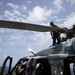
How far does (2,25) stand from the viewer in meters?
5.33

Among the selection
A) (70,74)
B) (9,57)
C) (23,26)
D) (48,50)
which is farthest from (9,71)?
(23,26)

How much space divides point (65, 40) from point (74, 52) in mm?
1032

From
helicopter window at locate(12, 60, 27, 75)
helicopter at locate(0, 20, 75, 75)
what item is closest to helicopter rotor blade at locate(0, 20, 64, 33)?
helicopter at locate(0, 20, 75, 75)

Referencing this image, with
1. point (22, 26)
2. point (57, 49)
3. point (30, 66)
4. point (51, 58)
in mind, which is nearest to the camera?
point (22, 26)

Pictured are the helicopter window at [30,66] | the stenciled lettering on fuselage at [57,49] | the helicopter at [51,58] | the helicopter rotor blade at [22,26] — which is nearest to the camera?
the helicopter rotor blade at [22,26]

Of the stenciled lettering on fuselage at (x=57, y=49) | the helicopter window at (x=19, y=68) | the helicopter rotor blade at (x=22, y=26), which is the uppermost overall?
the helicopter rotor blade at (x=22, y=26)

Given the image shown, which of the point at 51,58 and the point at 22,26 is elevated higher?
the point at 22,26

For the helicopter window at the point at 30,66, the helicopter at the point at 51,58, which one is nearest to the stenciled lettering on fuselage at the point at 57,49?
the helicopter at the point at 51,58

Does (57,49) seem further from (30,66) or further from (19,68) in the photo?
(19,68)


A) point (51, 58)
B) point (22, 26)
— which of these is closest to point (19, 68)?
point (51, 58)

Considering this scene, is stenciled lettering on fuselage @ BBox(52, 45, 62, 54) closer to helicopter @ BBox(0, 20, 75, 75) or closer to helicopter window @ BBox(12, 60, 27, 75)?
helicopter @ BBox(0, 20, 75, 75)

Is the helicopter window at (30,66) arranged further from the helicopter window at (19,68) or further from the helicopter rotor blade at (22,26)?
the helicopter rotor blade at (22,26)

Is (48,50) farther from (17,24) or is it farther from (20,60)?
(17,24)

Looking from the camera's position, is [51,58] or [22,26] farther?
[51,58]
